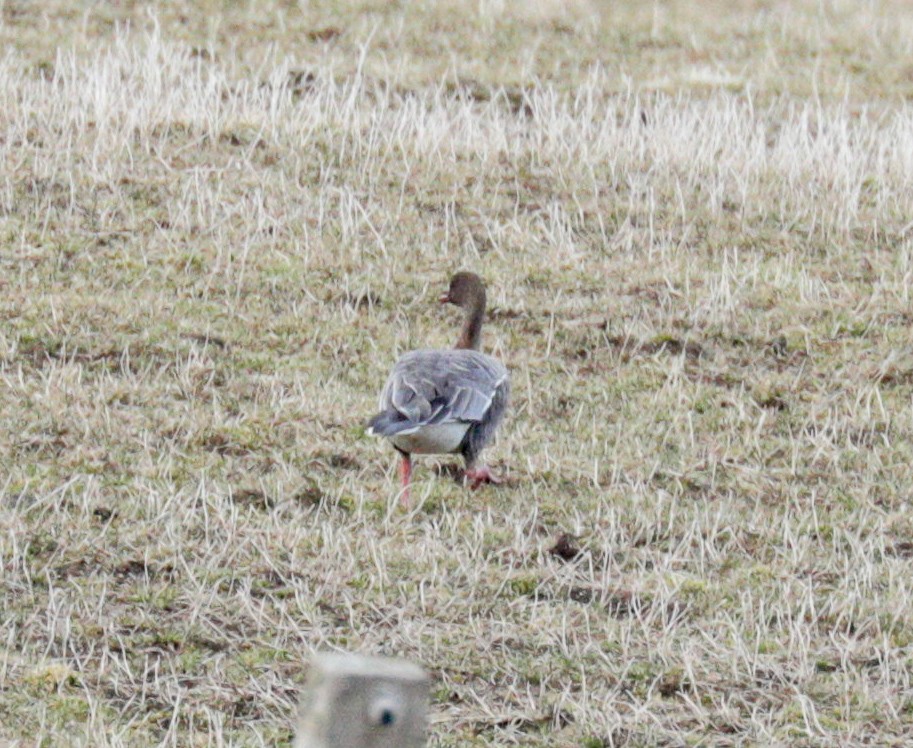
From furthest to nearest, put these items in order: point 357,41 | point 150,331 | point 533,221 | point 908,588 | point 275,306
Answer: point 357,41 < point 533,221 < point 275,306 < point 150,331 < point 908,588

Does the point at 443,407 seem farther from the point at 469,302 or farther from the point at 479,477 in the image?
the point at 469,302

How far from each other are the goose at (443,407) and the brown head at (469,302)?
24.9 inches

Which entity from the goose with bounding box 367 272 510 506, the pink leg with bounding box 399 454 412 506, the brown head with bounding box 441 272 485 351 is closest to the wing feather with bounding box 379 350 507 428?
the goose with bounding box 367 272 510 506

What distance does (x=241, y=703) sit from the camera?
5.53m

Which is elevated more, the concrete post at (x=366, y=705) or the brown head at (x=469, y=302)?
the concrete post at (x=366, y=705)

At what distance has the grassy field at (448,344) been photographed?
583cm

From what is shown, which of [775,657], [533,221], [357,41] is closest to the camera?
[775,657]

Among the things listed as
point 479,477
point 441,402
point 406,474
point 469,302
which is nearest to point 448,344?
point 469,302

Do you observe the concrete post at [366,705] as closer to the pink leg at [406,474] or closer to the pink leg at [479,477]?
the pink leg at [406,474]

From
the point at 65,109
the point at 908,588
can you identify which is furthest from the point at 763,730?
the point at 65,109

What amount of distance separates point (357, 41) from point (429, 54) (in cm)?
72

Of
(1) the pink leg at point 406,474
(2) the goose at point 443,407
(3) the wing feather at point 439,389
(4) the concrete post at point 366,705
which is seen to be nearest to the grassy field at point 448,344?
(1) the pink leg at point 406,474

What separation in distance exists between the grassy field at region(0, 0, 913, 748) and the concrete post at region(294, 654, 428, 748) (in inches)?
98.7

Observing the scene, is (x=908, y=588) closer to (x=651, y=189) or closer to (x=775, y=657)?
(x=775, y=657)
